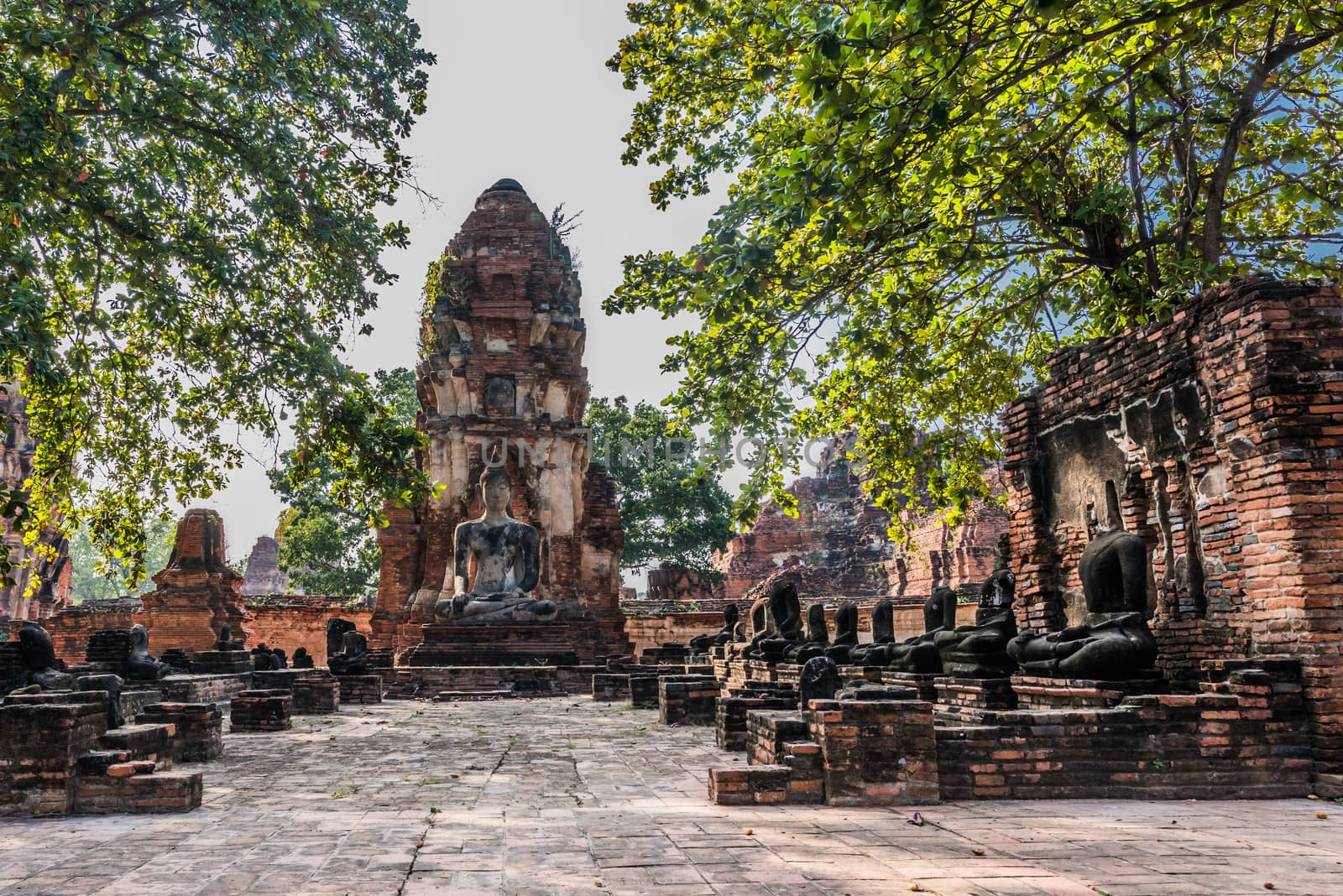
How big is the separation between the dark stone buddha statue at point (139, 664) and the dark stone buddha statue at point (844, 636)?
829cm

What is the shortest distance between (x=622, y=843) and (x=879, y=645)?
618 cm

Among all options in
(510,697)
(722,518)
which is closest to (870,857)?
(510,697)

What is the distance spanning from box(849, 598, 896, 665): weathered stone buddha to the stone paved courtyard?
3.73 m

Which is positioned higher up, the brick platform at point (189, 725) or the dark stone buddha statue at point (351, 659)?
the dark stone buddha statue at point (351, 659)

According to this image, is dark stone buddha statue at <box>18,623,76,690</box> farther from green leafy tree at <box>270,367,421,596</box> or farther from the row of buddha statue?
green leafy tree at <box>270,367,421,596</box>

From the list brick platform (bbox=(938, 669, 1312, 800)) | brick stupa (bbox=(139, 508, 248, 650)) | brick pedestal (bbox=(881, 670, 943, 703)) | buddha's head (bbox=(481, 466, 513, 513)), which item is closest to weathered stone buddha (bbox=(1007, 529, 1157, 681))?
brick platform (bbox=(938, 669, 1312, 800))

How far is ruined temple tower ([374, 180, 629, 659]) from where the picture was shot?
2262 centimetres

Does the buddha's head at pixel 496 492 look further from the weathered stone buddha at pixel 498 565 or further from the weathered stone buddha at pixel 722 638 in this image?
the weathered stone buddha at pixel 722 638

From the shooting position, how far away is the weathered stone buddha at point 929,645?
9.23 meters

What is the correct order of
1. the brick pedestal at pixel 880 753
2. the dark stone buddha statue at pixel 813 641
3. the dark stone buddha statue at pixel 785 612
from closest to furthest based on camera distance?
the brick pedestal at pixel 880 753 < the dark stone buddha statue at pixel 813 641 < the dark stone buddha statue at pixel 785 612

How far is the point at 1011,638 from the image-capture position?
8.54 metres

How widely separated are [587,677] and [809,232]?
10640 mm

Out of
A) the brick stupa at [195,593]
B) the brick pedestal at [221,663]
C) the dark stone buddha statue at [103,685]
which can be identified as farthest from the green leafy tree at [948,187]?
the brick stupa at [195,593]

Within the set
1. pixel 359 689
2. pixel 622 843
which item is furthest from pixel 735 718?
pixel 359 689
